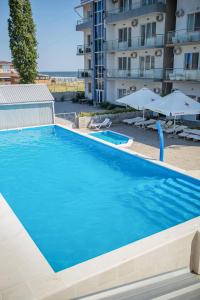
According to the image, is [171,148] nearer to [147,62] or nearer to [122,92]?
[147,62]

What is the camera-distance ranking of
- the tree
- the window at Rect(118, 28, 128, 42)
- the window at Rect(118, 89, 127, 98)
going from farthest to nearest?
the window at Rect(118, 89, 127, 98) → the tree → the window at Rect(118, 28, 128, 42)

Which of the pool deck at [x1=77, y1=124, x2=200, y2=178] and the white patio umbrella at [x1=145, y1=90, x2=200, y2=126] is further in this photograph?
the white patio umbrella at [x1=145, y1=90, x2=200, y2=126]

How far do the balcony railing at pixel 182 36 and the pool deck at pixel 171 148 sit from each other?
859cm

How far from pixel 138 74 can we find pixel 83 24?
1217cm

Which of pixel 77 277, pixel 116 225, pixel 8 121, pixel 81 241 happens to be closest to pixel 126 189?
pixel 116 225

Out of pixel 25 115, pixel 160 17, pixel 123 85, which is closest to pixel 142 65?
pixel 123 85

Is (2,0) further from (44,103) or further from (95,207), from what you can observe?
(95,207)

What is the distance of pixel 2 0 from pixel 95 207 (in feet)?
97.6

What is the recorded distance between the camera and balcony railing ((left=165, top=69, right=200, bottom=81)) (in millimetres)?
22750

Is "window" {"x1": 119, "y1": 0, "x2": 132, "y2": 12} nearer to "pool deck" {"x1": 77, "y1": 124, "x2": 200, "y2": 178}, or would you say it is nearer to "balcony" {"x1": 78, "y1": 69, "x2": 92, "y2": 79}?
"balcony" {"x1": 78, "y1": 69, "x2": 92, "y2": 79}

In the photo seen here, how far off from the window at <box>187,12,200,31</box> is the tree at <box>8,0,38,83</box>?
57.7 feet

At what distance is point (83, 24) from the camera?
3600cm

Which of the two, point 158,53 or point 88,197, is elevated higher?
point 158,53

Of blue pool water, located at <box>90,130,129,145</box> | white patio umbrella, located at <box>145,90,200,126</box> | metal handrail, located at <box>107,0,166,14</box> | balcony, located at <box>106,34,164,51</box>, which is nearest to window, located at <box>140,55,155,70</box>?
balcony, located at <box>106,34,164,51</box>
